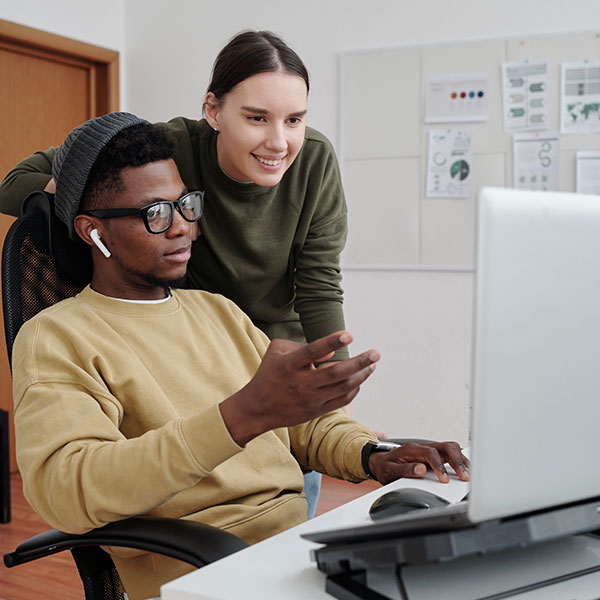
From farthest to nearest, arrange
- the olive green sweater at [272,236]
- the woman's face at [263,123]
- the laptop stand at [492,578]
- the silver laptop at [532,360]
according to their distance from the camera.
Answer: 1. the olive green sweater at [272,236]
2. the woman's face at [263,123]
3. the laptop stand at [492,578]
4. the silver laptop at [532,360]

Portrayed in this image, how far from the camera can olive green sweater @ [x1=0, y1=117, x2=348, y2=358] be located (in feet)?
5.81

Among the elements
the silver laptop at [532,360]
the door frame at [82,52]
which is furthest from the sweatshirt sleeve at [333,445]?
the door frame at [82,52]

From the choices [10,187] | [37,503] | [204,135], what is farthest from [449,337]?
[37,503]

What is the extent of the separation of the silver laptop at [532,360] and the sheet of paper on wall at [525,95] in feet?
9.20

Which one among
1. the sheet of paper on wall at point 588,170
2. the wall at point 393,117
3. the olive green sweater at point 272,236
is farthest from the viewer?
the wall at point 393,117

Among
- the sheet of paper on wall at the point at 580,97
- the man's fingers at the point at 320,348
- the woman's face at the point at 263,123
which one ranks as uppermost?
the sheet of paper on wall at the point at 580,97

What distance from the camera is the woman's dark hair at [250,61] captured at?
1607mm

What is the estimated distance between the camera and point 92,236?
1340mm

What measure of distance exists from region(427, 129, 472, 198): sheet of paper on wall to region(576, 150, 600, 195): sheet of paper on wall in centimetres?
44

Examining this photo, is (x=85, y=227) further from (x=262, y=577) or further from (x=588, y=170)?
(x=588, y=170)

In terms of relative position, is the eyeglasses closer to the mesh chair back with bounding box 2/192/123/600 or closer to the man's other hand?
the mesh chair back with bounding box 2/192/123/600

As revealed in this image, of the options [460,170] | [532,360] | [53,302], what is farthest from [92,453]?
[460,170]

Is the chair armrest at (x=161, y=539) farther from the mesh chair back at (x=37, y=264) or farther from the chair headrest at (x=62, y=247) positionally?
the chair headrest at (x=62, y=247)

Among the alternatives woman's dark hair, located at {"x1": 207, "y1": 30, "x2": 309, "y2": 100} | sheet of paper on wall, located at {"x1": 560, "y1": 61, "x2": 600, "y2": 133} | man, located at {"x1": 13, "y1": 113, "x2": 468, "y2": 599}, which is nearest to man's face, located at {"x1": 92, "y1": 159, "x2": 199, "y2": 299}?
man, located at {"x1": 13, "y1": 113, "x2": 468, "y2": 599}
